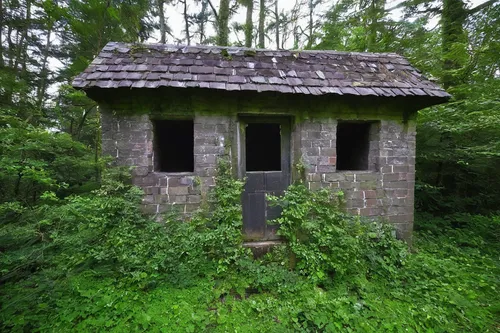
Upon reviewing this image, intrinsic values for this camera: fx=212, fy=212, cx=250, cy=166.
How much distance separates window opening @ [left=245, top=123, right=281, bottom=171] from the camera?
5.91 meters

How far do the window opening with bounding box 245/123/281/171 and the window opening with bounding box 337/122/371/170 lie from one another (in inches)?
64.0

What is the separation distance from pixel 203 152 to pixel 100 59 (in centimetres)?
239

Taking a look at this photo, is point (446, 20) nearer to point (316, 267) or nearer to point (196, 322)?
point (316, 267)

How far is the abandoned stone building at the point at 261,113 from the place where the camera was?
3.58 meters

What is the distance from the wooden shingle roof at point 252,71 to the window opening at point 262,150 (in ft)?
6.86

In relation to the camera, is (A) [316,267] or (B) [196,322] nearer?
(B) [196,322]

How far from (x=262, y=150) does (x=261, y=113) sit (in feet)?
7.35

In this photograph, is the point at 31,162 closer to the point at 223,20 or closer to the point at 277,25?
the point at 223,20

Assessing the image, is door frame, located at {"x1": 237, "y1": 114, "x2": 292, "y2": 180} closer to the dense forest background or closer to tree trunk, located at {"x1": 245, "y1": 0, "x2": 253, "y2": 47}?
the dense forest background

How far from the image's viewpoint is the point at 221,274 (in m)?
3.29

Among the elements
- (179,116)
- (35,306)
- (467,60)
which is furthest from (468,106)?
(35,306)

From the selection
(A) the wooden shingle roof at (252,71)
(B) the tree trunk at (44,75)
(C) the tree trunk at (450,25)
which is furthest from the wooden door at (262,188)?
(B) the tree trunk at (44,75)

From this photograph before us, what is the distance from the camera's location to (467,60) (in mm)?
4887

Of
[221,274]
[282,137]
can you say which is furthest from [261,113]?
[221,274]
